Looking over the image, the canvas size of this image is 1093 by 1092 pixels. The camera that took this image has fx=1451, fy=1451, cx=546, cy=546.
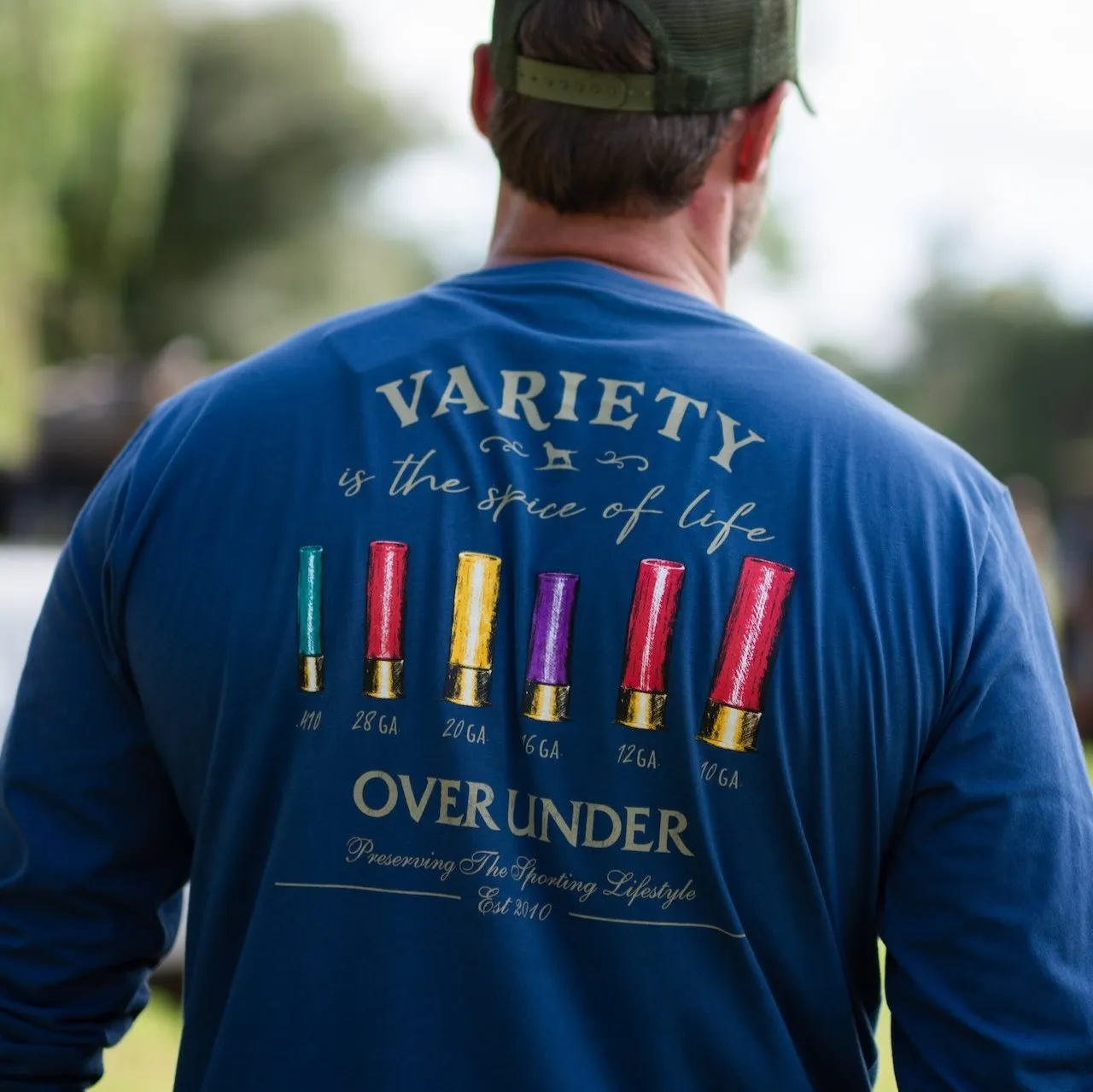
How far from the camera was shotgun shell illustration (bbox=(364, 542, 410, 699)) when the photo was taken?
1.35 meters

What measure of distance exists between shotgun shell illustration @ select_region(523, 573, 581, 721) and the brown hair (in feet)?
1.49

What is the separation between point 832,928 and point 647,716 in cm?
26

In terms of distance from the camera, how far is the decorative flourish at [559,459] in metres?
1.37

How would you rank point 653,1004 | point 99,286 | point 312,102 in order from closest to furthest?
point 653,1004 < point 99,286 < point 312,102

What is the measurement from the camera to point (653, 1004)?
A: 4.27ft

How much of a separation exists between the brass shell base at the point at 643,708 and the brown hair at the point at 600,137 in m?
0.55

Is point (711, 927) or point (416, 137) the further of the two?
point (416, 137)

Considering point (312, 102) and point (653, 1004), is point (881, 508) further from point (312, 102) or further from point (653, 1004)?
point (312, 102)

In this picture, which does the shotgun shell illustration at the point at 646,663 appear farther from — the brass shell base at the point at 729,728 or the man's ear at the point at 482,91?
the man's ear at the point at 482,91

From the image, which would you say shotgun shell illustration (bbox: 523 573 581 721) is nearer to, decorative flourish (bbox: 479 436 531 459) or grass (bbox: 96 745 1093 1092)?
decorative flourish (bbox: 479 436 531 459)

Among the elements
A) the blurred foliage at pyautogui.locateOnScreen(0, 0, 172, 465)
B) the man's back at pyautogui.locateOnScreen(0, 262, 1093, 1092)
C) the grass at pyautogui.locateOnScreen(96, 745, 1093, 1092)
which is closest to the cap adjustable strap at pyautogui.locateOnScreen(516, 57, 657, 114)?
the man's back at pyautogui.locateOnScreen(0, 262, 1093, 1092)

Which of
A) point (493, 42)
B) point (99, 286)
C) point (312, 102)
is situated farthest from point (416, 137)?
point (493, 42)

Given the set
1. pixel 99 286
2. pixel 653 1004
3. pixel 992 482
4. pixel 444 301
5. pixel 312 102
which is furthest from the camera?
pixel 312 102

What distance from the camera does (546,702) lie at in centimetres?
133
